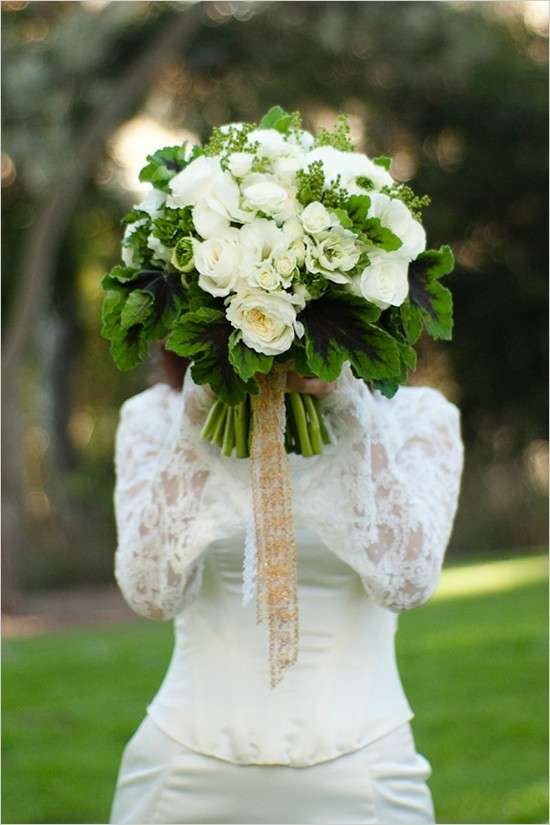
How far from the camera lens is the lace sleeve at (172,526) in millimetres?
2893

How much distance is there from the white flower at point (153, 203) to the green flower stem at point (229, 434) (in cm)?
50

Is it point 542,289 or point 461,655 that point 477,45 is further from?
point 461,655

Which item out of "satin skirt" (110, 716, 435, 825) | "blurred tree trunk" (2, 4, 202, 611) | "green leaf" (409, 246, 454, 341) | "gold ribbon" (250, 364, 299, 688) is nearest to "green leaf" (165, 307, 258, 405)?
"gold ribbon" (250, 364, 299, 688)

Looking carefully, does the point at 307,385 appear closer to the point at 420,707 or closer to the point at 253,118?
the point at 420,707

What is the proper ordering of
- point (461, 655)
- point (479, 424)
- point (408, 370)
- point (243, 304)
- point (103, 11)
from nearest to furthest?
1. point (243, 304)
2. point (408, 370)
3. point (461, 655)
4. point (103, 11)
5. point (479, 424)

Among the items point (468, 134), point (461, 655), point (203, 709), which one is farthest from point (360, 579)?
point (468, 134)

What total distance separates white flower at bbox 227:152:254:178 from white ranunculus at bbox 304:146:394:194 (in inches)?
5.0

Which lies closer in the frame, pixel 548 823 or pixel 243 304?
pixel 243 304

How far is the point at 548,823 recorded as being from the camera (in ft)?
17.8

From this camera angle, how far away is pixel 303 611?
2984mm

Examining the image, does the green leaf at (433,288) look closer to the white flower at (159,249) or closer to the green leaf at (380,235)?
the green leaf at (380,235)

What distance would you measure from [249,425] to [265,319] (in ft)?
1.38

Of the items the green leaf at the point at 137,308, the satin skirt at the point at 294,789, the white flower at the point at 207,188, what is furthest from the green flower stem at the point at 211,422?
the satin skirt at the point at 294,789

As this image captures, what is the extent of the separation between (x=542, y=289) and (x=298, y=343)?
1912 cm
